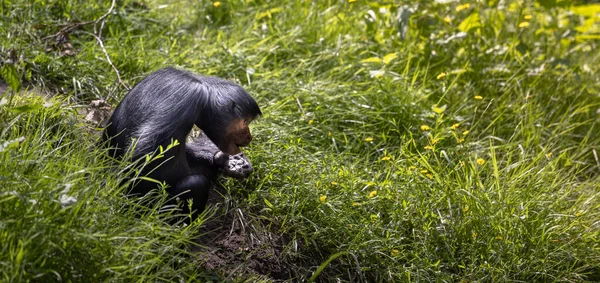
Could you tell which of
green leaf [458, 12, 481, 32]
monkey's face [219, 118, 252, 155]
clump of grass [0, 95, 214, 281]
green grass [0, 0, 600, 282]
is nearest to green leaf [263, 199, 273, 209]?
green grass [0, 0, 600, 282]

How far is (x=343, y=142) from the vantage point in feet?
17.3

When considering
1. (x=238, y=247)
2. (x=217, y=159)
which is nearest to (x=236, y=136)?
(x=217, y=159)

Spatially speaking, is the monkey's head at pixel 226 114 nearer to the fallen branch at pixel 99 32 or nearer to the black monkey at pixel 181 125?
the black monkey at pixel 181 125

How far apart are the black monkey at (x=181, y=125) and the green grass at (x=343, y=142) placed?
168 mm

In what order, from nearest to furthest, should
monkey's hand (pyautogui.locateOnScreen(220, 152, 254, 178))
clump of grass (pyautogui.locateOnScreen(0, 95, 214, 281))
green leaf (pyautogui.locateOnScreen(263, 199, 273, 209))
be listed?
clump of grass (pyautogui.locateOnScreen(0, 95, 214, 281))
monkey's hand (pyautogui.locateOnScreen(220, 152, 254, 178))
green leaf (pyautogui.locateOnScreen(263, 199, 273, 209))

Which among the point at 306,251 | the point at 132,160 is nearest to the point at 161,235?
the point at 132,160

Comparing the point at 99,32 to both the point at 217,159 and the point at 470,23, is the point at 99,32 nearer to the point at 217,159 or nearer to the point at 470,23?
the point at 217,159

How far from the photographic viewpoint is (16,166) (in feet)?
11.4

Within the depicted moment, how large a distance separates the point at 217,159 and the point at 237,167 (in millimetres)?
152

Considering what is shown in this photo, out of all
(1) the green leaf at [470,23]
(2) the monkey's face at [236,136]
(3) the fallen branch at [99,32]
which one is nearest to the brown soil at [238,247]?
(2) the monkey's face at [236,136]

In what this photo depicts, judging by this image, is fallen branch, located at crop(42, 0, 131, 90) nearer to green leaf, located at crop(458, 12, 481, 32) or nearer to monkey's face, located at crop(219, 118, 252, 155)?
monkey's face, located at crop(219, 118, 252, 155)

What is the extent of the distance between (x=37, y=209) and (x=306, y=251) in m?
1.69

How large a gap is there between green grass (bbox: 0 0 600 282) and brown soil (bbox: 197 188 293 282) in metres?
0.04

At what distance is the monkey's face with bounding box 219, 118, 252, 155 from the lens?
4250 mm
